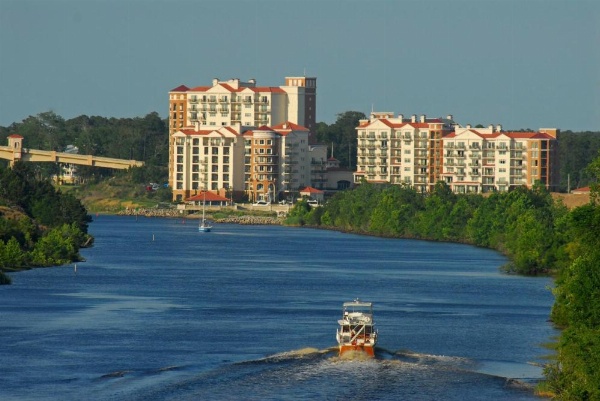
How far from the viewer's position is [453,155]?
15575cm

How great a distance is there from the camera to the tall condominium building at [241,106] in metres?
170

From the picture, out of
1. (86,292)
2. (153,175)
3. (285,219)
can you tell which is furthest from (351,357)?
(153,175)

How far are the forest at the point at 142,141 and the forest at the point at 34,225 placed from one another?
73.4m

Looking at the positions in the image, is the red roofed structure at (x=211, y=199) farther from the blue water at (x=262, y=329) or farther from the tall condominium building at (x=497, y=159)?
the blue water at (x=262, y=329)

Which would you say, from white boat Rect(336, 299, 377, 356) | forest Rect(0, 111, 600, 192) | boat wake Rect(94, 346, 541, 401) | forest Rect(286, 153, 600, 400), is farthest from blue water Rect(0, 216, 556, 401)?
forest Rect(0, 111, 600, 192)

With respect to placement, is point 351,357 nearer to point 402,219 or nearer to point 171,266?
point 171,266

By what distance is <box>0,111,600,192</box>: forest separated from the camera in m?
176

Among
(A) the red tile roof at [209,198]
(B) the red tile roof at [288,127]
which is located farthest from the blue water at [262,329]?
(B) the red tile roof at [288,127]

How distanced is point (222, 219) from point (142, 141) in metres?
38.5

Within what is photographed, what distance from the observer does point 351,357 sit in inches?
1874

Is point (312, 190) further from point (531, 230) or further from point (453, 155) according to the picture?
point (531, 230)

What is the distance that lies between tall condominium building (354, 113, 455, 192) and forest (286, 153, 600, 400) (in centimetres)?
871

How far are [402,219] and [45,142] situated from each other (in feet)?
238

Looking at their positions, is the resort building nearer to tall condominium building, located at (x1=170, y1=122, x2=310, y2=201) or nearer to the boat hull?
tall condominium building, located at (x1=170, y1=122, x2=310, y2=201)
